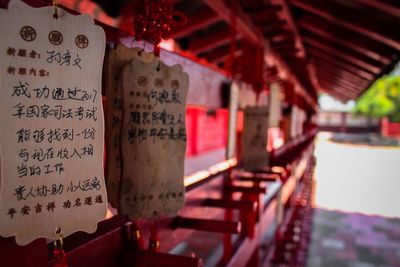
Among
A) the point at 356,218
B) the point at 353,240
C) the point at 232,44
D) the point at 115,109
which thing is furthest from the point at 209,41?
the point at 356,218

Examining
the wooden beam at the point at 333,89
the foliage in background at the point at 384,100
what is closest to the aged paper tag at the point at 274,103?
the wooden beam at the point at 333,89

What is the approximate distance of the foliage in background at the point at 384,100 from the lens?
3688cm

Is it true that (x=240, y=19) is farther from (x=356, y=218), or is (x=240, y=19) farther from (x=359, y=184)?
(x=359, y=184)

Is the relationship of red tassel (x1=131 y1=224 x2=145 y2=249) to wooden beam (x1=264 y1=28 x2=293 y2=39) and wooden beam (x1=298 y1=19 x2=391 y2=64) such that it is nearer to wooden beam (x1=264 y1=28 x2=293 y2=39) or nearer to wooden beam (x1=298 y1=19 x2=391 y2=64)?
wooden beam (x1=264 y1=28 x2=293 y2=39)

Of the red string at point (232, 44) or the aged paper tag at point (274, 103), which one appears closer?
the red string at point (232, 44)

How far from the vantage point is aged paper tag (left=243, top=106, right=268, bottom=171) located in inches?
103

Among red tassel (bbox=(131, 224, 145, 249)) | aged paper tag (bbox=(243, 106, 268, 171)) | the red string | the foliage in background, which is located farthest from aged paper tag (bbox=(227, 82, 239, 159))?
the foliage in background

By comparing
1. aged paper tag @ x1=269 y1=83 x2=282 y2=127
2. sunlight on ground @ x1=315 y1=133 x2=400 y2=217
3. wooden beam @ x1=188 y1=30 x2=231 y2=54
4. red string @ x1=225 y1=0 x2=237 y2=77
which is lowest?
sunlight on ground @ x1=315 y1=133 x2=400 y2=217

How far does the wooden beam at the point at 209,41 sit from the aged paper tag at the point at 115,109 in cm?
409

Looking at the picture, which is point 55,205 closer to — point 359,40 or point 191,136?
point 359,40

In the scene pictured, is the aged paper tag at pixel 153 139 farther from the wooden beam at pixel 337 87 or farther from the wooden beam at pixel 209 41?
the wooden beam at pixel 337 87

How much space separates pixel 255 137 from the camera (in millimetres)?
2627

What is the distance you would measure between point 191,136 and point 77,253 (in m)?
6.99

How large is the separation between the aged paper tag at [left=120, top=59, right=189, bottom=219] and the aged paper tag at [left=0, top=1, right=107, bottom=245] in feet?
0.52
